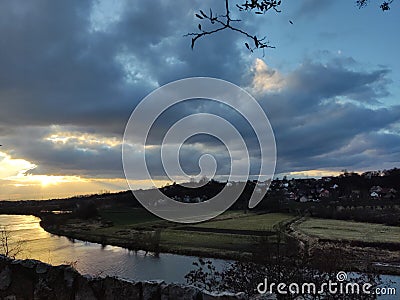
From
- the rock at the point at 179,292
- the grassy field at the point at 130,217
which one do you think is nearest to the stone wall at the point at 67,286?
the rock at the point at 179,292

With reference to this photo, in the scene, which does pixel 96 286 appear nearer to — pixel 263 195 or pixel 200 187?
pixel 200 187

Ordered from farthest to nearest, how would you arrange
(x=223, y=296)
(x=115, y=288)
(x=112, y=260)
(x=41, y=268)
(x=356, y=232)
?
(x=356, y=232)
(x=112, y=260)
(x=41, y=268)
(x=115, y=288)
(x=223, y=296)

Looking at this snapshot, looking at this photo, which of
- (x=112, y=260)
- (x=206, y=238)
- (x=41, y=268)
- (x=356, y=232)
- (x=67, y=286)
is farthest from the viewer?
(x=206, y=238)

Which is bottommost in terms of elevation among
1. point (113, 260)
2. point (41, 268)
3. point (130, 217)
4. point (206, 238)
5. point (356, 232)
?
point (113, 260)

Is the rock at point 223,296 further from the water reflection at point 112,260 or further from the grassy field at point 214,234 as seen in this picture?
the grassy field at point 214,234

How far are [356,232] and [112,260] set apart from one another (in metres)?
18.8

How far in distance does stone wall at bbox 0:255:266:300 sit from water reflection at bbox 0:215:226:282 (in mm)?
14835

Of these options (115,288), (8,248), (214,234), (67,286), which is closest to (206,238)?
(214,234)

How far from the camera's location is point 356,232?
1242 inches

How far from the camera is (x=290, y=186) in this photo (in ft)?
279

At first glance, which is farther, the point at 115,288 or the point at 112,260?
the point at 112,260

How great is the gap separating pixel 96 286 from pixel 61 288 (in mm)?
444

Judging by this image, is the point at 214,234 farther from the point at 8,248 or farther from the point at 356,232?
the point at 8,248

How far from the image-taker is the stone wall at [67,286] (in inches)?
146
